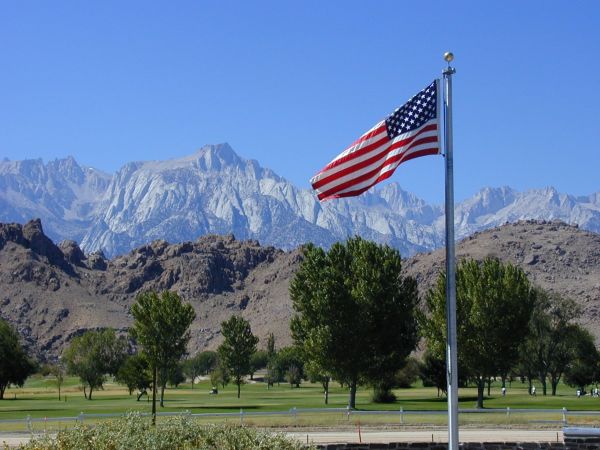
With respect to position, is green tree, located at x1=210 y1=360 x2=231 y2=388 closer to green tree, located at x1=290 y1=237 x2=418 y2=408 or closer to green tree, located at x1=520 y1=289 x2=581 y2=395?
green tree, located at x1=520 y1=289 x2=581 y2=395

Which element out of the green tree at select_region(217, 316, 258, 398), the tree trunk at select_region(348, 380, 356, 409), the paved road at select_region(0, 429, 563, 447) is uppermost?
the green tree at select_region(217, 316, 258, 398)

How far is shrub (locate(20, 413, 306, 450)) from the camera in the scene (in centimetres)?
1945

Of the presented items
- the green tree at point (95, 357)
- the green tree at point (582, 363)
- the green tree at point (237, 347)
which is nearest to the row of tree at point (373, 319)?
the green tree at point (237, 347)

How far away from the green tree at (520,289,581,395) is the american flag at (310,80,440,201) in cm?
8177

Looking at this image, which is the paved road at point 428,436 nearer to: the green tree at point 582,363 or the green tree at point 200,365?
the green tree at point 582,363

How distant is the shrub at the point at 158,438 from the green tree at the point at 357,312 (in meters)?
48.4

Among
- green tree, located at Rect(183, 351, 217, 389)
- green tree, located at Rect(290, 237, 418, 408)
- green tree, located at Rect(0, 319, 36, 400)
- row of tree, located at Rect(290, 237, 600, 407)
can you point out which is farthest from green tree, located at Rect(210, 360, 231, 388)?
green tree, located at Rect(290, 237, 418, 408)

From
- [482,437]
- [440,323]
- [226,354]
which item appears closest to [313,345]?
[440,323]

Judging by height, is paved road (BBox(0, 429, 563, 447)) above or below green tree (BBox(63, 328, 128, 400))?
below

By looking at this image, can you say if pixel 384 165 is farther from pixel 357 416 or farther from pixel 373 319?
pixel 373 319

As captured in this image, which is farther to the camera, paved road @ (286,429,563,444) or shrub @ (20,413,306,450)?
paved road @ (286,429,563,444)

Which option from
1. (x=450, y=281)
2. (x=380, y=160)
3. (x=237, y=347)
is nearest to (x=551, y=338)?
(x=237, y=347)

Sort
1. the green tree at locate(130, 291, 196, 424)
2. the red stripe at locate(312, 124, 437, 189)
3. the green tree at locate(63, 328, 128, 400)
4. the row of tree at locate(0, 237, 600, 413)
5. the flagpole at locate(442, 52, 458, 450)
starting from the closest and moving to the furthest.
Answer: the flagpole at locate(442, 52, 458, 450) → the red stripe at locate(312, 124, 437, 189) → the green tree at locate(130, 291, 196, 424) → the row of tree at locate(0, 237, 600, 413) → the green tree at locate(63, 328, 128, 400)

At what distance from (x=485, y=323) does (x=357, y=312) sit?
985 centimetres
